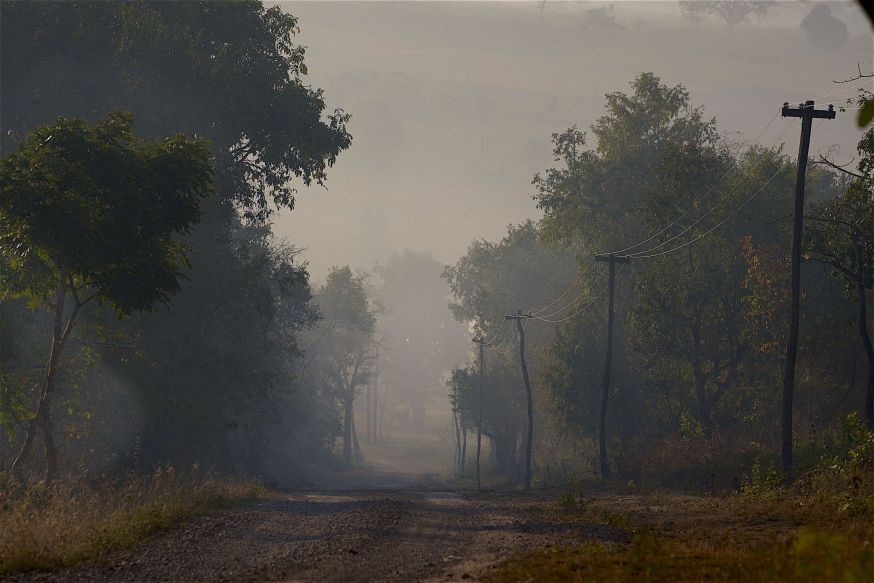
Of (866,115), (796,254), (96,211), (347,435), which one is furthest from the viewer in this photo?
(347,435)

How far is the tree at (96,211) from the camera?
17.6 meters

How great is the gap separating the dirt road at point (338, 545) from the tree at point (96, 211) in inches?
205

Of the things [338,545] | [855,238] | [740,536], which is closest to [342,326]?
[855,238]

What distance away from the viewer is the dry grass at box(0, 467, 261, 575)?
12.4 meters

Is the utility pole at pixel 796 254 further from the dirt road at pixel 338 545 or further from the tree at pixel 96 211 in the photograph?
the tree at pixel 96 211

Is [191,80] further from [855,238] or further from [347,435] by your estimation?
[347,435]

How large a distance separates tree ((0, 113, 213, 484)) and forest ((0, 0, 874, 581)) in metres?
0.06

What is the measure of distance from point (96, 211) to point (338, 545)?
27.4 feet

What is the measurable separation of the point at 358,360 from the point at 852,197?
81222 millimetres

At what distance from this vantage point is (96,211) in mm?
18109

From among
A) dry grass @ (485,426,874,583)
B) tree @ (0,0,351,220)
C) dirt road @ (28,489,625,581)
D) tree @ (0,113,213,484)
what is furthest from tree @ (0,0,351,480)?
dry grass @ (485,426,874,583)

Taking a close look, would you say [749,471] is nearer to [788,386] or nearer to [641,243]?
[788,386]

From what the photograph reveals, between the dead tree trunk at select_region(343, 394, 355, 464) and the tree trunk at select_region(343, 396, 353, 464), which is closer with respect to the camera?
the tree trunk at select_region(343, 396, 353, 464)

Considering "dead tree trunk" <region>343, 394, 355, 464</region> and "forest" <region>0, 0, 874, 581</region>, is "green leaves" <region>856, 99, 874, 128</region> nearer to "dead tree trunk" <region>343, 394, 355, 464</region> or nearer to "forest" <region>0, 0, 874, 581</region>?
"forest" <region>0, 0, 874, 581</region>
